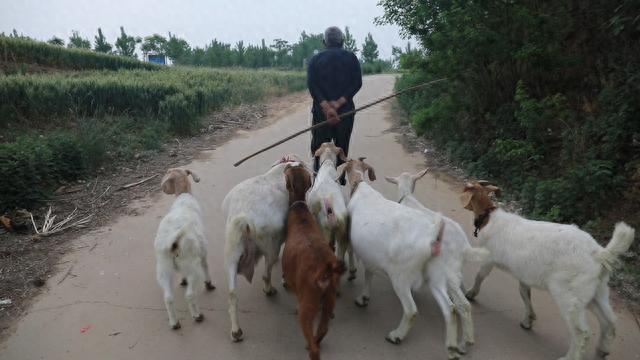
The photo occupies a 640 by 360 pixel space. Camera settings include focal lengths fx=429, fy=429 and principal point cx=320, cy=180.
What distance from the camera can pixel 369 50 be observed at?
6162 centimetres

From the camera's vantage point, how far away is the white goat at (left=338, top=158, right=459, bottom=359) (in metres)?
3.37

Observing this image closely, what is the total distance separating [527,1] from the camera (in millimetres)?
7707

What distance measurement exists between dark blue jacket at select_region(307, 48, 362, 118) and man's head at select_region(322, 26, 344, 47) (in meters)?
0.11

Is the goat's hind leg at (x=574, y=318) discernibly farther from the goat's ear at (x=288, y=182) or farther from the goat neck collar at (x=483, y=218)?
the goat's ear at (x=288, y=182)

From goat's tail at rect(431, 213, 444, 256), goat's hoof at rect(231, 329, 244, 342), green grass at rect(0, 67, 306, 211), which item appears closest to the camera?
goat's tail at rect(431, 213, 444, 256)

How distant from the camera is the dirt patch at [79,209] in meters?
4.50

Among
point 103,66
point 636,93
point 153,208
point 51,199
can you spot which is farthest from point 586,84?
point 103,66

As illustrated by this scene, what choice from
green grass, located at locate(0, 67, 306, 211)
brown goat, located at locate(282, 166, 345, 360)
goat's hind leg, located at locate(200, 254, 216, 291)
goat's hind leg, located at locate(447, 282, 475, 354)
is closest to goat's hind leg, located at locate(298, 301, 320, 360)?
brown goat, located at locate(282, 166, 345, 360)

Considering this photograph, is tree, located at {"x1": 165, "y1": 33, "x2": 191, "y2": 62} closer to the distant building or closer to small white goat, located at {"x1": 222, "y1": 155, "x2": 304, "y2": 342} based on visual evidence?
the distant building

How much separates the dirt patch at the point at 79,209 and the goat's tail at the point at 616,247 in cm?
498

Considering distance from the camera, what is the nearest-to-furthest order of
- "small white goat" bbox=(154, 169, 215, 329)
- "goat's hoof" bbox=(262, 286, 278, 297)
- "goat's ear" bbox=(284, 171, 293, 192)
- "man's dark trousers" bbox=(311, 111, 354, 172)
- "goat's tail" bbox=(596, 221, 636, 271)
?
"goat's tail" bbox=(596, 221, 636, 271)
"small white goat" bbox=(154, 169, 215, 329)
"goat's ear" bbox=(284, 171, 293, 192)
"goat's hoof" bbox=(262, 286, 278, 297)
"man's dark trousers" bbox=(311, 111, 354, 172)

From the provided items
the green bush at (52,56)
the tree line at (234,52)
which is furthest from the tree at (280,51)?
the green bush at (52,56)

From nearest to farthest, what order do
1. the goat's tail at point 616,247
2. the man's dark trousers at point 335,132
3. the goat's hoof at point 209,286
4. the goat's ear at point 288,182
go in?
the goat's tail at point 616,247
the goat's ear at point 288,182
the goat's hoof at point 209,286
the man's dark trousers at point 335,132

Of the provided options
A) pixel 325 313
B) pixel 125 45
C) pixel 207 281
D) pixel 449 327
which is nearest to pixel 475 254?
pixel 449 327
